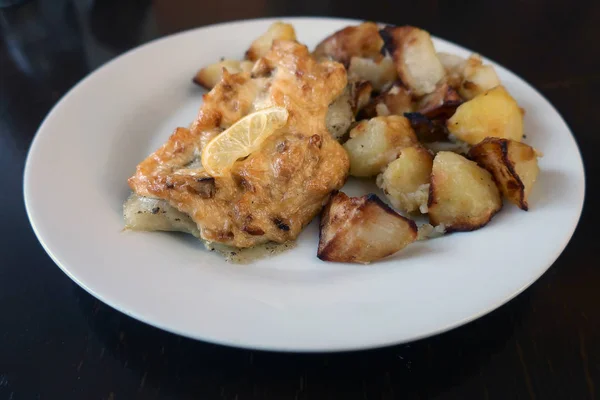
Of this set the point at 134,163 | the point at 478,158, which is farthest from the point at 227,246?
the point at 478,158

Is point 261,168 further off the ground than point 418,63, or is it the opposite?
point 418,63

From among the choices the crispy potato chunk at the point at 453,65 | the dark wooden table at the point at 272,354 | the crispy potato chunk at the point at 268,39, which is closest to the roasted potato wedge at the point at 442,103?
the crispy potato chunk at the point at 453,65

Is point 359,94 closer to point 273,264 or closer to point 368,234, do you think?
point 368,234

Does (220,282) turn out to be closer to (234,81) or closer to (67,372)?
(67,372)

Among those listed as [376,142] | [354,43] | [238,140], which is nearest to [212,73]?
[354,43]

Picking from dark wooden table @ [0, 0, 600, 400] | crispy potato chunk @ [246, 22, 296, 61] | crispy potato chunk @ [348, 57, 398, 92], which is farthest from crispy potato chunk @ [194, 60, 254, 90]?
dark wooden table @ [0, 0, 600, 400]

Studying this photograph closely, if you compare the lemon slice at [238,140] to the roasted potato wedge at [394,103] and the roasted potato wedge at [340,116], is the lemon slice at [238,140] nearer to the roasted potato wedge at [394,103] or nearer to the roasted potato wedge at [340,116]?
the roasted potato wedge at [340,116]
